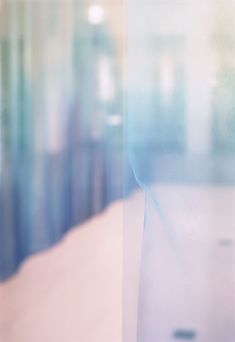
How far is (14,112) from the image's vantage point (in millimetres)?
1118

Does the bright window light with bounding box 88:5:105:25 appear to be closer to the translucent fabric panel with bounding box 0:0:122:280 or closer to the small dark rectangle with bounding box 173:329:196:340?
the translucent fabric panel with bounding box 0:0:122:280

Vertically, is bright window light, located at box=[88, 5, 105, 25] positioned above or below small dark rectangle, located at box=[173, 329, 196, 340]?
above

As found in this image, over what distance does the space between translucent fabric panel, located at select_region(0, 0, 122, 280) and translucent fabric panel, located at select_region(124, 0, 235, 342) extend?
0.23ft

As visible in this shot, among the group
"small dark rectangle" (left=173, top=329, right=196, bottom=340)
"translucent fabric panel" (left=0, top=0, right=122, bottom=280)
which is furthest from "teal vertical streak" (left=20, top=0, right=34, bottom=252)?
"small dark rectangle" (left=173, top=329, right=196, bottom=340)

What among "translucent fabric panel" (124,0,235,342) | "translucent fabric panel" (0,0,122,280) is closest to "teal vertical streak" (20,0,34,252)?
"translucent fabric panel" (0,0,122,280)

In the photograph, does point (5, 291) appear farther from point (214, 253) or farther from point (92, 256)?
point (214, 253)

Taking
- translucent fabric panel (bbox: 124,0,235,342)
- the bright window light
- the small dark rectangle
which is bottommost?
the small dark rectangle

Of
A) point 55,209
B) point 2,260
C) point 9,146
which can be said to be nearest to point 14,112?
point 9,146

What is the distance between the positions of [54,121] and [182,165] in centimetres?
35

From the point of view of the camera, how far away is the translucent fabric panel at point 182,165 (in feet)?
3.26

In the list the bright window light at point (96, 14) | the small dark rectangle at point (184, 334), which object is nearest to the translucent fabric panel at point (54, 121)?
the bright window light at point (96, 14)

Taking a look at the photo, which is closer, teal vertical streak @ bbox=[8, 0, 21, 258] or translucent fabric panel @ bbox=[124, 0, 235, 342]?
translucent fabric panel @ bbox=[124, 0, 235, 342]

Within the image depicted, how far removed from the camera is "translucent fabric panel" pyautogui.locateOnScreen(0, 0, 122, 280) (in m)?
1.05

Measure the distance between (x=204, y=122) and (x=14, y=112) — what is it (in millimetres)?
499
